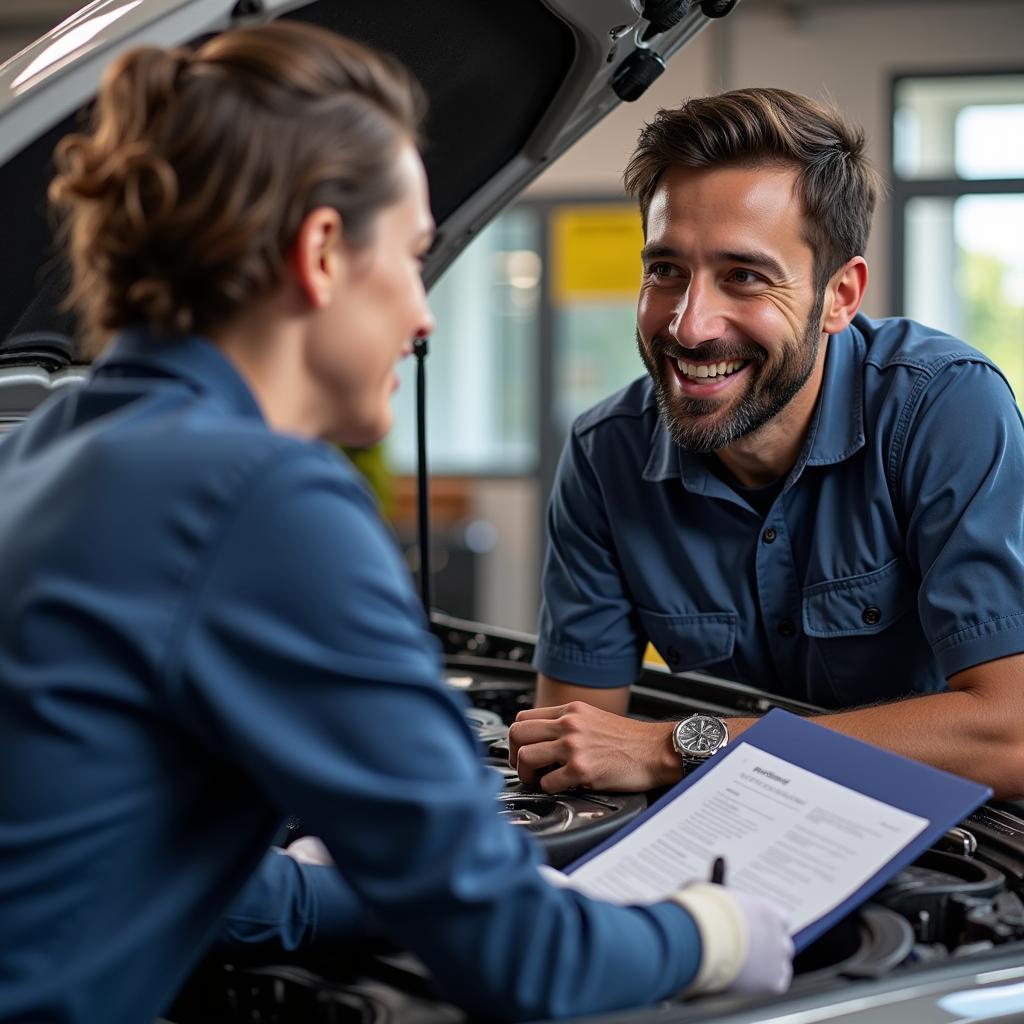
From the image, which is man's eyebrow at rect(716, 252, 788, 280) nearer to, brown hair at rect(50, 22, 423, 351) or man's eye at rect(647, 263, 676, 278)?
man's eye at rect(647, 263, 676, 278)

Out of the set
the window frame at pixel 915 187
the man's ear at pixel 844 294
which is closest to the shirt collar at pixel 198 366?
the man's ear at pixel 844 294

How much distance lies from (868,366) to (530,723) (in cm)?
67

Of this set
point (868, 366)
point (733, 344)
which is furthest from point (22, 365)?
point (868, 366)

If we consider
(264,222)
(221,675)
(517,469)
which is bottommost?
(517,469)

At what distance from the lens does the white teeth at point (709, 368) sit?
164cm

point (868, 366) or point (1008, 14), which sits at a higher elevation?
point (1008, 14)

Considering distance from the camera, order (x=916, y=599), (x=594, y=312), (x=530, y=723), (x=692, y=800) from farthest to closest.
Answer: (x=594, y=312) < (x=916, y=599) < (x=530, y=723) < (x=692, y=800)

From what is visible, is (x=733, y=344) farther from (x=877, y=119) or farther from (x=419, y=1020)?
(x=877, y=119)

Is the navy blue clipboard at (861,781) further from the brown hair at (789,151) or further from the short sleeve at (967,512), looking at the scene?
the brown hair at (789,151)

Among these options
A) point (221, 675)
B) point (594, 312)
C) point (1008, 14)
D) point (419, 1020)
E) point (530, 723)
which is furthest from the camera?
point (594, 312)

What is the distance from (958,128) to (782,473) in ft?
13.5

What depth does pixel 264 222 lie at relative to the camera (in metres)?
0.80

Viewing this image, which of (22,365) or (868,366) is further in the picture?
(868,366)

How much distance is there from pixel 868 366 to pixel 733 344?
196 mm
